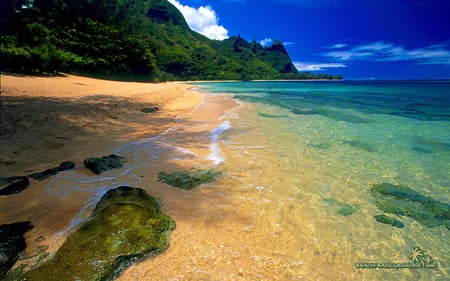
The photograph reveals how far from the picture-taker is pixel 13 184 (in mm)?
3781

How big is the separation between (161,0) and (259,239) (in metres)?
175

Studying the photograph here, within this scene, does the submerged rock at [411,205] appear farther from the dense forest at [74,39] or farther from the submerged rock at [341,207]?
the dense forest at [74,39]

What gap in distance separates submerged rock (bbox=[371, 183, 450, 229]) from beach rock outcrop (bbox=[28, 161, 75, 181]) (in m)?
6.41

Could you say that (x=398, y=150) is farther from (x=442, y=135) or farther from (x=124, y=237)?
(x=124, y=237)

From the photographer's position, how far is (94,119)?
28.6 feet

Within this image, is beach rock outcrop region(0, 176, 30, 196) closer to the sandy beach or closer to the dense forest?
the sandy beach

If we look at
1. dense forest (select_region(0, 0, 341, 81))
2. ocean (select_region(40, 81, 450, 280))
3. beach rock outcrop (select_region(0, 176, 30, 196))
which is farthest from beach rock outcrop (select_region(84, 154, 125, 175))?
dense forest (select_region(0, 0, 341, 81))

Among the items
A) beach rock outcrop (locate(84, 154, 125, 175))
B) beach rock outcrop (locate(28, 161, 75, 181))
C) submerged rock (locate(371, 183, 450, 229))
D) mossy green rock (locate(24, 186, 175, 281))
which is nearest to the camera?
mossy green rock (locate(24, 186, 175, 281))

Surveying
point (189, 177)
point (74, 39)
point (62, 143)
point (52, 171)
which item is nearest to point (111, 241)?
point (189, 177)

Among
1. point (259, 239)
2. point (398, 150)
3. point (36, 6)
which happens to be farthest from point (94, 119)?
point (36, 6)

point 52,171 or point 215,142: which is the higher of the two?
point 215,142

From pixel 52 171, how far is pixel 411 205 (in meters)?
7.22

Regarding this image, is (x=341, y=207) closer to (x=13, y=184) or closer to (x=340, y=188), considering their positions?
(x=340, y=188)

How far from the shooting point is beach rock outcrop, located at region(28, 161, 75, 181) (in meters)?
4.19
